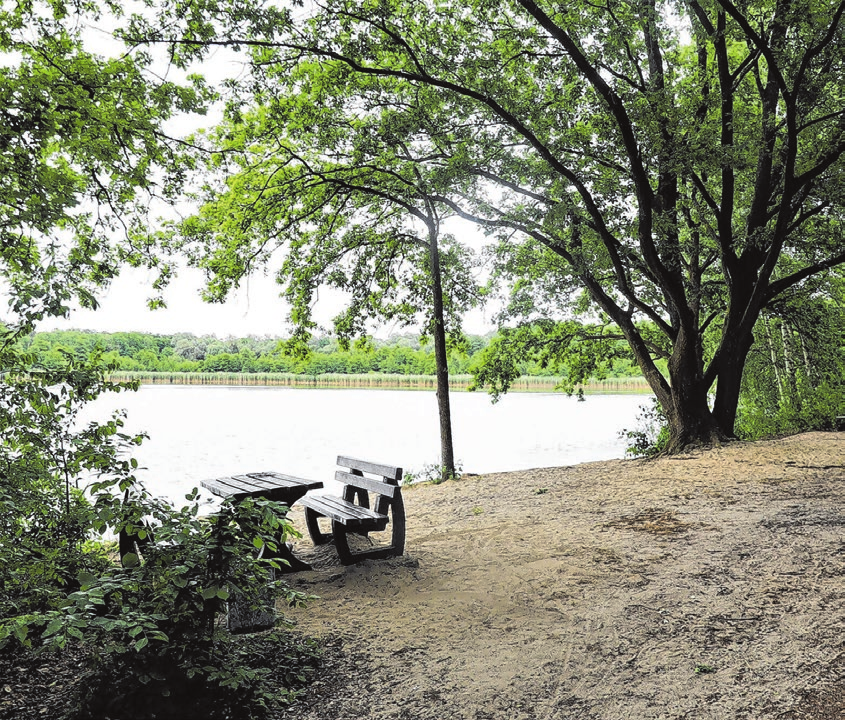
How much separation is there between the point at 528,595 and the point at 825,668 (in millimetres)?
1721

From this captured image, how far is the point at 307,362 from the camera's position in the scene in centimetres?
1243

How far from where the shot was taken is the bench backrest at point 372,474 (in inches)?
195

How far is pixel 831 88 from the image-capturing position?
8172 mm

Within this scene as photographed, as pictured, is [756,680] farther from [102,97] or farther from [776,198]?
[776,198]

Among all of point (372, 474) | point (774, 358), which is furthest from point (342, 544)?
point (774, 358)

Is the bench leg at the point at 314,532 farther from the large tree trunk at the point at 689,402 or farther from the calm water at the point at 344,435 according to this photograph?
the large tree trunk at the point at 689,402

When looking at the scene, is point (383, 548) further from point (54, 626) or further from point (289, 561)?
point (54, 626)

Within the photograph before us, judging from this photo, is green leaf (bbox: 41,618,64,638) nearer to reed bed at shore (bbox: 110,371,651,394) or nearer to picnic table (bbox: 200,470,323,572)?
picnic table (bbox: 200,470,323,572)

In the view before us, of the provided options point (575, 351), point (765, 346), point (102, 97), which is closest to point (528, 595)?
point (102, 97)

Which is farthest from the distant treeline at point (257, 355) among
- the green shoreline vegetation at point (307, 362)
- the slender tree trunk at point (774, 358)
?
the slender tree trunk at point (774, 358)

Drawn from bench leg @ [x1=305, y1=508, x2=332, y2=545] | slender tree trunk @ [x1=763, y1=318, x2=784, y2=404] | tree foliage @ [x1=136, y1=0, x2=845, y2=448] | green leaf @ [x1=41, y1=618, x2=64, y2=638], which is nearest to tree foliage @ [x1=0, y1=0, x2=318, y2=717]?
green leaf @ [x1=41, y1=618, x2=64, y2=638]

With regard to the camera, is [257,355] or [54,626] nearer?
[54,626]

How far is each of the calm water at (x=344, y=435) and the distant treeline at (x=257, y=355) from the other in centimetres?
170

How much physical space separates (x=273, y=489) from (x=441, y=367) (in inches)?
261
